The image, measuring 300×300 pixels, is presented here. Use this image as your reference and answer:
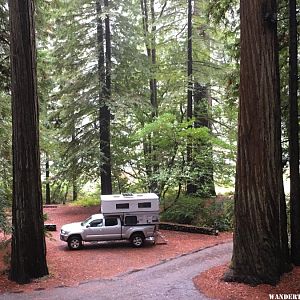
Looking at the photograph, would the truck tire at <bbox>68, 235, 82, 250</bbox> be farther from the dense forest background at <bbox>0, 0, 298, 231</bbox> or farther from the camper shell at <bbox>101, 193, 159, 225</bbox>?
the dense forest background at <bbox>0, 0, 298, 231</bbox>

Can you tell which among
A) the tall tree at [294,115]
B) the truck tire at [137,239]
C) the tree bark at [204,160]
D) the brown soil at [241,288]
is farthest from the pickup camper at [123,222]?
the tall tree at [294,115]

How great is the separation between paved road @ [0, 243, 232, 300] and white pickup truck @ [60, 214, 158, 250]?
3.94m

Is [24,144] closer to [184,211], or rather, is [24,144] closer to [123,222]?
[123,222]

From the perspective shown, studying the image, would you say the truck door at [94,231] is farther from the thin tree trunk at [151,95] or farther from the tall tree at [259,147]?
the tall tree at [259,147]

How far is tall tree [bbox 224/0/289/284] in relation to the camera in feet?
28.9

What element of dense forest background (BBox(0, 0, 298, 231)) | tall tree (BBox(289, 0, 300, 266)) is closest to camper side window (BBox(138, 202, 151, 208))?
dense forest background (BBox(0, 0, 298, 231))

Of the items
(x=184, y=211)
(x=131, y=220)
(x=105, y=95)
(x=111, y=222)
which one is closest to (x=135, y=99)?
(x=105, y=95)

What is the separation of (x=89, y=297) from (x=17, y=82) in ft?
18.3

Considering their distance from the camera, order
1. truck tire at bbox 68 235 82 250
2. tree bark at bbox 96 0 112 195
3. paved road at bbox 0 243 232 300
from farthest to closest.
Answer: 1. tree bark at bbox 96 0 112 195
2. truck tire at bbox 68 235 82 250
3. paved road at bbox 0 243 232 300

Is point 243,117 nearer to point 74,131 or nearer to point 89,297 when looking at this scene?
point 89,297

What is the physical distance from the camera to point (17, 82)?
413 inches

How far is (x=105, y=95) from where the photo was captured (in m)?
21.2

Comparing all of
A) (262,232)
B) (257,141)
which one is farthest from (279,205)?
(257,141)

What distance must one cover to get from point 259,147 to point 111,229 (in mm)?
8505
